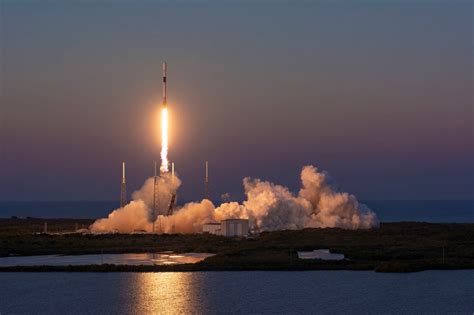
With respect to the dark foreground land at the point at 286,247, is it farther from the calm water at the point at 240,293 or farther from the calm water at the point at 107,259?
the calm water at the point at 107,259

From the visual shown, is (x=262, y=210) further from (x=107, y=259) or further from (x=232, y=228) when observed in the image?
(x=107, y=259)

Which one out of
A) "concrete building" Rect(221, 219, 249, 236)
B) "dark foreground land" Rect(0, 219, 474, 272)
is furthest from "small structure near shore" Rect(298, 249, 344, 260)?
"concrete building" Rect(221, 219, 249, 236)

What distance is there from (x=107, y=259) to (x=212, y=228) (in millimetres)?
23409

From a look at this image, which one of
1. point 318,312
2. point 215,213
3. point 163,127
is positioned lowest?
point 318,312

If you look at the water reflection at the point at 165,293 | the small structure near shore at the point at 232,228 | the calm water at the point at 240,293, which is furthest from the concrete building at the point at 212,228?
the water reflection at the point at 165,293

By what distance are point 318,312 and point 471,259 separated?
22630mm

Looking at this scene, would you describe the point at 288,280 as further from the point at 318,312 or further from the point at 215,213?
the point at 215,213

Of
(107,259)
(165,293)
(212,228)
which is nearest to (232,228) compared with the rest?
(212,228)

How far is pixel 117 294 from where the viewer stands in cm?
4431

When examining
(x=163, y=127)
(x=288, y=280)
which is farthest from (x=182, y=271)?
(x=163, y=127)

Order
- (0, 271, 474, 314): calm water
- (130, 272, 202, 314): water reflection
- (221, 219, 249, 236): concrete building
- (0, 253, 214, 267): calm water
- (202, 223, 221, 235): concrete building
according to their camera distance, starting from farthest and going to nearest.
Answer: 1. (202, 223, 221, 235): concrete building
2. (221, 219, 249, 236): concrete building
3. (0, 253, 214, 267): calm water
4. (0, 271, 474, 314): calm water
5. (130, 272, 202, 314): water reflection

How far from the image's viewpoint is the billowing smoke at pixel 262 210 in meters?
87.8

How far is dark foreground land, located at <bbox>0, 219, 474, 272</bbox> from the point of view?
179 ft

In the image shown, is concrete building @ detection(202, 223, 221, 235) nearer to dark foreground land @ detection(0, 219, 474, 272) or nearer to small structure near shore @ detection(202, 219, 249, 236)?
small structure near shore @ detection(202, 219, 249, 236)
